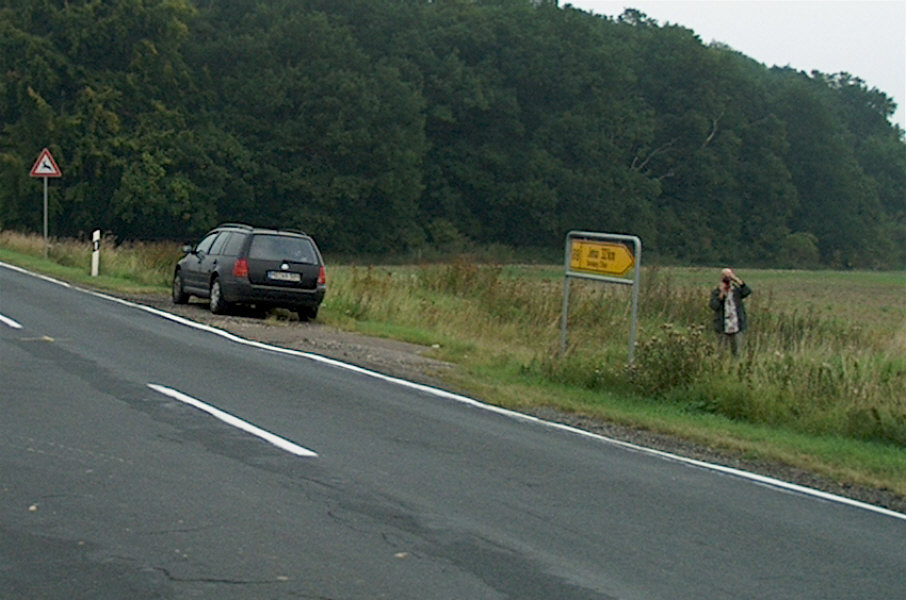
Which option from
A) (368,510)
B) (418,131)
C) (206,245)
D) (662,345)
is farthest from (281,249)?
(418,131)

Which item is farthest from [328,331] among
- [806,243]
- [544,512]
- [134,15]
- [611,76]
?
[806,243]

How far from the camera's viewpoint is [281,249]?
22.6m

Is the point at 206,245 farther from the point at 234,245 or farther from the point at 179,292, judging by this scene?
the point at 234,245

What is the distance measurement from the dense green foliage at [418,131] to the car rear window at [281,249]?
3712 cm

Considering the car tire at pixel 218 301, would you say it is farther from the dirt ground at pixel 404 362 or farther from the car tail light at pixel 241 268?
the car tail light at pixel 241 268

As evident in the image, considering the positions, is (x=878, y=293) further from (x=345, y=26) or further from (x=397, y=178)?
(x=345, y=26)

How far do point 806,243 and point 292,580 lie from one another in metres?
86.9

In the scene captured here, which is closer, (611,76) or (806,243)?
(611,76)

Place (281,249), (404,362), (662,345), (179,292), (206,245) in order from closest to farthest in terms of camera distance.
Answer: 1. (662,345)
2. (404,362)
3. (281,249)
4. (206,245)
5. (179,292)

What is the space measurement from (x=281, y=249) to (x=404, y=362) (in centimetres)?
642

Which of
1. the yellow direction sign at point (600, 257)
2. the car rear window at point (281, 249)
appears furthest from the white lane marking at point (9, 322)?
the yellow direction sign at point (600, 257)

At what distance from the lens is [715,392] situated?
557 inches

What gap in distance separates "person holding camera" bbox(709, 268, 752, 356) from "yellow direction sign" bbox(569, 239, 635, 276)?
13.9ft

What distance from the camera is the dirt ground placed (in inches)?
403
